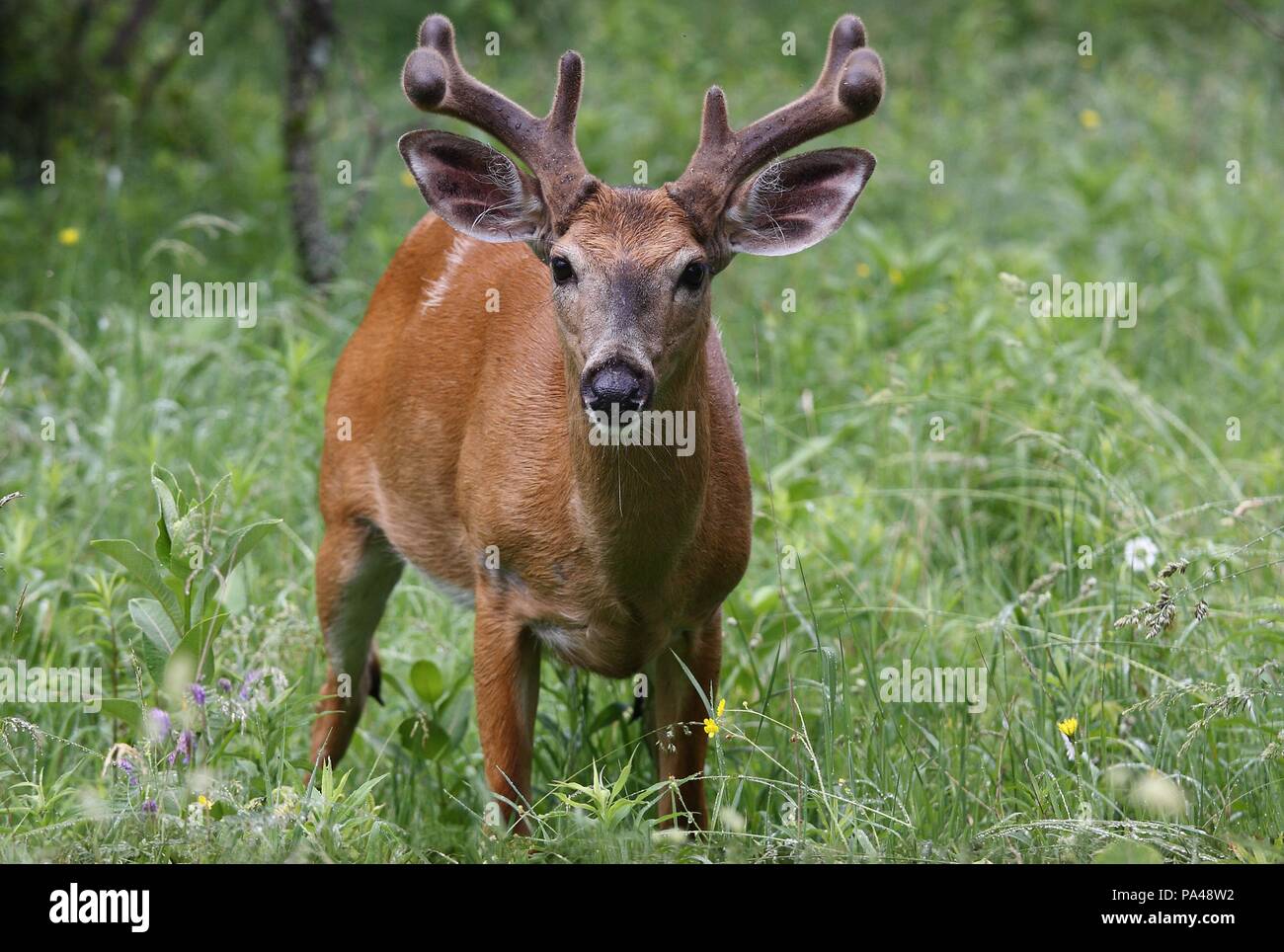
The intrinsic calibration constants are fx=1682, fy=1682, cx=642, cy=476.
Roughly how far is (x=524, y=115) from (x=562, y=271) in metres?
0.45

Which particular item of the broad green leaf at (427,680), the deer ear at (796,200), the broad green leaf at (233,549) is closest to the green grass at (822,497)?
the broad green leaf at (427,680)

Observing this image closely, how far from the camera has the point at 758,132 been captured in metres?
4.04

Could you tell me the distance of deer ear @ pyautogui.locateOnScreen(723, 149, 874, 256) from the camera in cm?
412

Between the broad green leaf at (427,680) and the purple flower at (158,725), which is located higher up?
the broad green leaf at (427,680)

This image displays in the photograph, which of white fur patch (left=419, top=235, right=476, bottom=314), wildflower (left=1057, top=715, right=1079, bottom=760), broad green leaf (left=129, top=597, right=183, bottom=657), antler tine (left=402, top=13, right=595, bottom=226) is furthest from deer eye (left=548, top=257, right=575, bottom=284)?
wildflower (left=1057, top=715, right=1079, bottom=760)

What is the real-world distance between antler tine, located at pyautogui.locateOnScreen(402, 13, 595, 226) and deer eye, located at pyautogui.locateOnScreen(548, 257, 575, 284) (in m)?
0.15

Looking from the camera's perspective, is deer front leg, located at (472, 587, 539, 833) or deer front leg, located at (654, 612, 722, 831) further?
deer front leg, located at (654, 612, 722, 831)

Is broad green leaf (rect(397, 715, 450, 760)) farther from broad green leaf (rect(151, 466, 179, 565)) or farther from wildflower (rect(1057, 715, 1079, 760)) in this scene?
wildflower (rect(1057, 715, 1079, 760))

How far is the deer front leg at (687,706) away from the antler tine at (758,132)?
3.61 ft

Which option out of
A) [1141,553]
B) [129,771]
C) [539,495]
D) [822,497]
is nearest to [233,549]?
[129,771]

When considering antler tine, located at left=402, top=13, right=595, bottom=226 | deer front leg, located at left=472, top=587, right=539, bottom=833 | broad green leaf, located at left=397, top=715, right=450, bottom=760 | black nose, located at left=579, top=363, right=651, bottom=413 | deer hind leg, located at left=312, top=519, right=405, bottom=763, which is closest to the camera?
black nose, located at left=579, top=363, right=651, bottom=413

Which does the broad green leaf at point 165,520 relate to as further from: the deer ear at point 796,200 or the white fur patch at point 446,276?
the deer ear at point 796,200

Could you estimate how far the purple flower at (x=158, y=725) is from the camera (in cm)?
393
